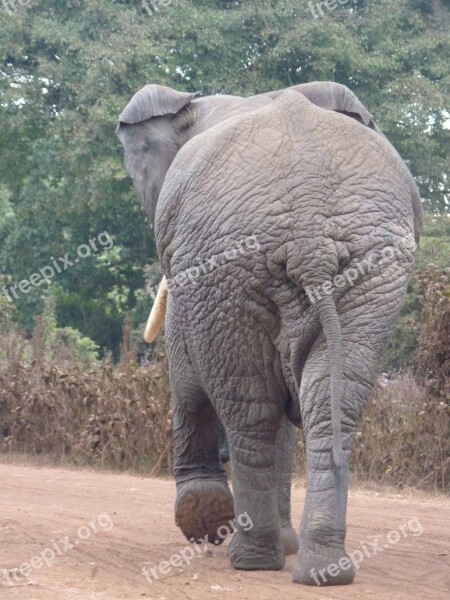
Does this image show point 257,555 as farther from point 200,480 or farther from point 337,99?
point 337,99

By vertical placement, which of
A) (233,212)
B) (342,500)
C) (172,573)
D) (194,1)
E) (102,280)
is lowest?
(172,573)

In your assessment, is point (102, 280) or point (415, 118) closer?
point (415, 118)

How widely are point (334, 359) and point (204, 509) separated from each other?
6.16 ft

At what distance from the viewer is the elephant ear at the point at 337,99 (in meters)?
6.58

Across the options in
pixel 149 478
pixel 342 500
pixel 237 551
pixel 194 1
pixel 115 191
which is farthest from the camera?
pixel 194 1

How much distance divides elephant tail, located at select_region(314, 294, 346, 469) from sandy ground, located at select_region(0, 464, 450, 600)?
0.65 m

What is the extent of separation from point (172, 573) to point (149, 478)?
5.30 m

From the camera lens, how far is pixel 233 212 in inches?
226

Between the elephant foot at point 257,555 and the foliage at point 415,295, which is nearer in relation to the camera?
the elephant foot at point 257,555

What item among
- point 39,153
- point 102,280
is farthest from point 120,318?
point 39,153

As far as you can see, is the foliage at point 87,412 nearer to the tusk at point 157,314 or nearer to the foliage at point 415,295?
the foliage at point 415,295

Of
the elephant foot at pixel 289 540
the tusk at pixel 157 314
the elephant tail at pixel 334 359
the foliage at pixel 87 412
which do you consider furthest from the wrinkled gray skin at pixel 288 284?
the foliage at pixel 87 412

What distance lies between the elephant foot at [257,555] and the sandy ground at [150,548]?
2.7 inches

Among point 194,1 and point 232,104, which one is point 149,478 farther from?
point 194,1
